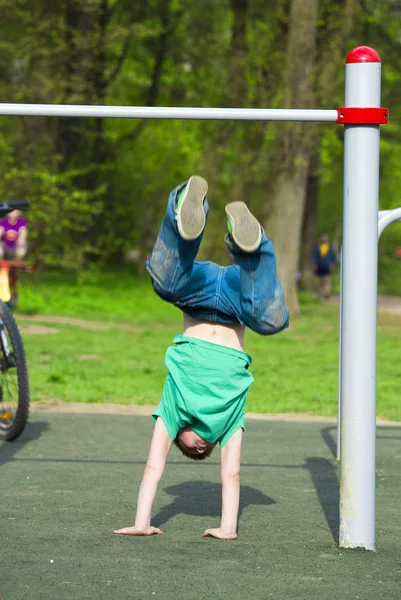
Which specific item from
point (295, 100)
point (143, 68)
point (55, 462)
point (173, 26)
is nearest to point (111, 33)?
point (295, 100)

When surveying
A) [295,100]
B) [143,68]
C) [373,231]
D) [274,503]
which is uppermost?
[143,68]

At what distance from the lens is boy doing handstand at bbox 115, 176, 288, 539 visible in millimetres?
4211

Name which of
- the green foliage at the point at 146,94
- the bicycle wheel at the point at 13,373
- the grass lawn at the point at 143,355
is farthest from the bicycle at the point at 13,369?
the green foliage at the point at 146,94

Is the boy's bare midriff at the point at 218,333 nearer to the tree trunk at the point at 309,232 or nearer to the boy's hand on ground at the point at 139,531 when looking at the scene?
the boy's hand on ground at the point at 139,531

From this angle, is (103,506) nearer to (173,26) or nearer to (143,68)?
(173,26)

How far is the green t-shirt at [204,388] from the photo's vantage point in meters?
4.48

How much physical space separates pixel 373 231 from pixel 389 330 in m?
15.9

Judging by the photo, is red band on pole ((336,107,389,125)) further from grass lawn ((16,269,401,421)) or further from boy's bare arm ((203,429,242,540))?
grass lawn ((16,269,401,421))

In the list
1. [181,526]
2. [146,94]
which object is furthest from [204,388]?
[146,94]

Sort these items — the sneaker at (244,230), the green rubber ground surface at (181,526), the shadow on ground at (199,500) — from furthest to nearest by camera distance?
1. the shadow on ground at (199,500)
2. the sneaker at (244,230)
3. the green rubber ground surface at (181,526)

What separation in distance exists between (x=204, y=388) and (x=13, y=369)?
2759 mm

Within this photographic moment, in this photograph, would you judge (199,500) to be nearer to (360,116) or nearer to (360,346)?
(360,346)

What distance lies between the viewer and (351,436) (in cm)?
446

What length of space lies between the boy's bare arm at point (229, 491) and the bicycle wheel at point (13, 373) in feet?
8.22
